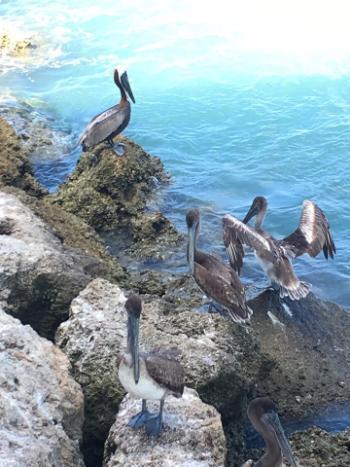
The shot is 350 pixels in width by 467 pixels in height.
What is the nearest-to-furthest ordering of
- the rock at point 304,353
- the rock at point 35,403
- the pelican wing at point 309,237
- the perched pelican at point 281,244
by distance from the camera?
the rock at point 35,403 → the rock at point 304,353 → the perched pelican at point 281,244 → the pelican wing at point 309,237

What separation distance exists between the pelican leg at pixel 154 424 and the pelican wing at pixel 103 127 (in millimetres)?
5263

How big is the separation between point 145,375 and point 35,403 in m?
0.68

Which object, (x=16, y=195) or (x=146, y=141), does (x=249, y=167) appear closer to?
(x=146, y=141)

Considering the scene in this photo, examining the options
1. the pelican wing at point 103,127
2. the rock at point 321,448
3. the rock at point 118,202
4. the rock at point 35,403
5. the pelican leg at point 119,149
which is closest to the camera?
the rock at point 35,403

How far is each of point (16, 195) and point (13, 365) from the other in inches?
132

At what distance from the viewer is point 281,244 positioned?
7277 millimetres

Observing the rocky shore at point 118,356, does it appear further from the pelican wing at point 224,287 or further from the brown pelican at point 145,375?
the pelican wing at point 224,287

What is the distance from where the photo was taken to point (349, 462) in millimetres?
4984

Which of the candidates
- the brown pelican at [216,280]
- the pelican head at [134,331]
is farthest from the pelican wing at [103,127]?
the pelican head at [134,331]

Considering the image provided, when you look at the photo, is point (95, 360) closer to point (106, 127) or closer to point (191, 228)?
point (191, 228)

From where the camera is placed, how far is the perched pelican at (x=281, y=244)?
6855 millimetres

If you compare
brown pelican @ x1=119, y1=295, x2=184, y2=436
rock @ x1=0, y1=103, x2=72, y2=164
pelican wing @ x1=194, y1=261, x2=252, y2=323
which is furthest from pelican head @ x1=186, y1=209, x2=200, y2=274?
rock @ x1=0, y1=103, x2=72, y2=164

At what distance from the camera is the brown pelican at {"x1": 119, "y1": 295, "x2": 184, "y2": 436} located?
420cm

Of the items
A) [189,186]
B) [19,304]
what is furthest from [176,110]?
[19,304]
